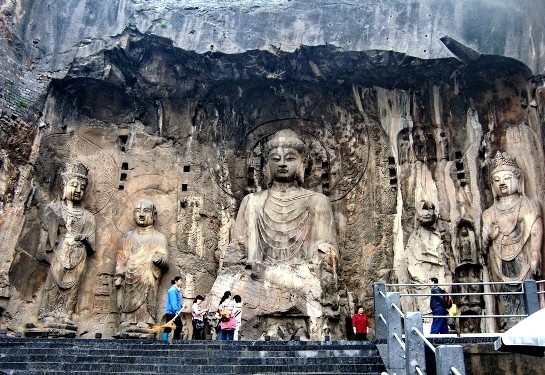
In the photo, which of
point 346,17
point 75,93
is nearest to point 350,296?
point 346,17

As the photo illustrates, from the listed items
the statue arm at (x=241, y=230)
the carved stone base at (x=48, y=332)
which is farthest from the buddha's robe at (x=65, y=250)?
the statue arm at (x=241, y=230)

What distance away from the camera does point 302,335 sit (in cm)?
1037

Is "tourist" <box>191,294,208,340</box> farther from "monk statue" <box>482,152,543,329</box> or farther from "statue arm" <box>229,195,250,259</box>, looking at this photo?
"monk statue" <box>482,152,543,329</box>

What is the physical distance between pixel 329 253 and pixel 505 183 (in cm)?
325

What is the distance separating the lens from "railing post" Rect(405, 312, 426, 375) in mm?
5918

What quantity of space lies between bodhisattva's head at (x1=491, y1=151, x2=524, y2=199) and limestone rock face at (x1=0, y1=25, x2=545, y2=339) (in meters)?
0.26

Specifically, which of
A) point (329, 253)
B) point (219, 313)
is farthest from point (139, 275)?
point (329, 253)

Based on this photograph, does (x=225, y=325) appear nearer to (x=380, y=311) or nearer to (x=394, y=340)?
(x=380, y=311)

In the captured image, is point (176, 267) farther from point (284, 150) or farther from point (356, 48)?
point (356, 48)

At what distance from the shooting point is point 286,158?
41.7ft

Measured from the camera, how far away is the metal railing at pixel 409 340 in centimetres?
505

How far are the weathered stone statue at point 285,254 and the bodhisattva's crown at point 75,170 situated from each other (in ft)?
10.2

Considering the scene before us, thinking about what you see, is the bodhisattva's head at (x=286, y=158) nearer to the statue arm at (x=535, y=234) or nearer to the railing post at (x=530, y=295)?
the statue arm at (x=535, y=234)

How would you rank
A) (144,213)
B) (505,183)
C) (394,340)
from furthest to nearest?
(144,213) < (505,183) < (394,340)
